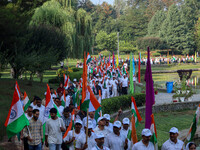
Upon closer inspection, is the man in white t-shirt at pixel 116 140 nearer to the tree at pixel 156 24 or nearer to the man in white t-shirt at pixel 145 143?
the man in white t-shirt at pixel 145 143

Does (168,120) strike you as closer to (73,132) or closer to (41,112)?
(41,112)

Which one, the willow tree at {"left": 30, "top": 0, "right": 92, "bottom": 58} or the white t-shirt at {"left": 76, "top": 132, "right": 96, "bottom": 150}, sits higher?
the willow tree at {"left": 30, "top": 0, "right": 92, "bottom": 58}

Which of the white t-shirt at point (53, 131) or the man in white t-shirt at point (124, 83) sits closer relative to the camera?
the white t-shirt at point (53, 131)

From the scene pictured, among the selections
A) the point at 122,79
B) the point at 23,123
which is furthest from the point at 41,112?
the point at 122,79

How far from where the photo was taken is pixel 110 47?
266 ft

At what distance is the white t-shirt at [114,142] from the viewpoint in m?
6.77

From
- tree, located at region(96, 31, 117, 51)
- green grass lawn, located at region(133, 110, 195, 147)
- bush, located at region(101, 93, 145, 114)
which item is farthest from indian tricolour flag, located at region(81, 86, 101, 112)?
tree, located at region(96, 31, 117, 51)

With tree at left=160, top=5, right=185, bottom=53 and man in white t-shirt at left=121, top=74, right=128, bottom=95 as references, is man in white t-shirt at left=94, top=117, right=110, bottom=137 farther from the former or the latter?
tree at left=160, top=5, right=185, bottom=53

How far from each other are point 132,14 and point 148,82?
9351 cm

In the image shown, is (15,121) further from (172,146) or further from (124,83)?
(124,83)

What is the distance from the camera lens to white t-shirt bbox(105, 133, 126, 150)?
267 inches

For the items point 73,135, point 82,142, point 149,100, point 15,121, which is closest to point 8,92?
point 15,121

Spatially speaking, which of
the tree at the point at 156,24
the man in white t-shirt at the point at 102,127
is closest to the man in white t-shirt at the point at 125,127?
the man in white t-shirt at the point at 102,127

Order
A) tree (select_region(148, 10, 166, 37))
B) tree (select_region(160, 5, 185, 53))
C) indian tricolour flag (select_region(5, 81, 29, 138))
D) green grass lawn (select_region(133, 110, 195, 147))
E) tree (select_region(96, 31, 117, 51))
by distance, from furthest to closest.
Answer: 1. tree (select_region(148, 10, 166, 37))
2. tree (select_region(160, 5, 185, 53))
3. tree (select_region(96, 31, 117, 51))
4. green grass lawn (select_region(133, 110, 195, 147))
5. indian tricolour flag (select_region(5, 81, 29, 138))
